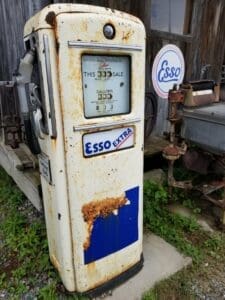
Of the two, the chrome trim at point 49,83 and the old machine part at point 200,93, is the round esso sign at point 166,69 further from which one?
the chrome trim at point 49,83

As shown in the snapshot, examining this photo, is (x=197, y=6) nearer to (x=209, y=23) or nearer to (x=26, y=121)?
(x=209, y=23)

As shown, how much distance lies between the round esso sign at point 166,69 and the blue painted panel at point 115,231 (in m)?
1.44

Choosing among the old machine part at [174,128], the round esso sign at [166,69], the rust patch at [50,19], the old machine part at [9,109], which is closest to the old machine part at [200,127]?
A: the old machine part at [174,128]

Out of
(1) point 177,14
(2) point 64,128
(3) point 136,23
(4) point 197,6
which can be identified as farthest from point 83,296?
(4) point 197,6

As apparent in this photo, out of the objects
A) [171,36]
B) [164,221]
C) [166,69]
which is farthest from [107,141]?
[171,36]

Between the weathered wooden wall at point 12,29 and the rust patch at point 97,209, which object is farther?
the weathered wooden wall at point 12,29

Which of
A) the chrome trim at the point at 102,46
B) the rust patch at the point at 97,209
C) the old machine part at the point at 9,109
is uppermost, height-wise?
the chrome trim at the point at 102,46

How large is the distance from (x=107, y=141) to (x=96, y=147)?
0.08m

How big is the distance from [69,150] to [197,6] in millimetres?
3591

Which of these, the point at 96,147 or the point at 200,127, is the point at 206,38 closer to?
the point at 200,127

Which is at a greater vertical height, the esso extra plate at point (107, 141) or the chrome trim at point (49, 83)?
the chrome trim at point (49, 83)

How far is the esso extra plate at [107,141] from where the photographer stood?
1.52 meters

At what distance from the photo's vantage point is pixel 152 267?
2.11m

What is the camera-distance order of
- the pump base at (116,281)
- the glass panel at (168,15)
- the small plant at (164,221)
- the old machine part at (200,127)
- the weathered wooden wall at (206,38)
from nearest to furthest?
the pump base at (116,281), the old machine part at (200,127), the small plant at (164,221), the glass panel at (168,15), the weathered wooden wall at (206,38)
